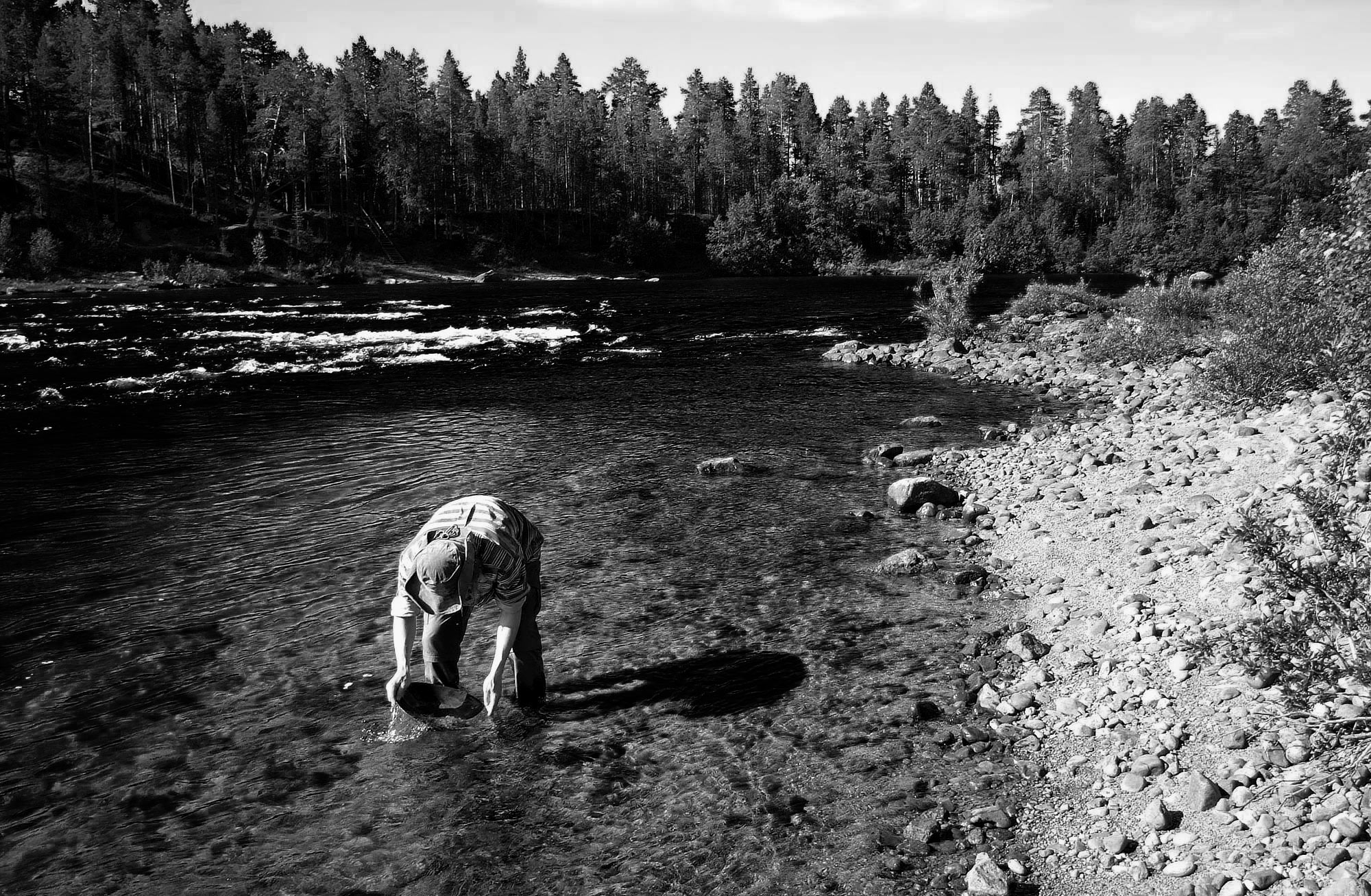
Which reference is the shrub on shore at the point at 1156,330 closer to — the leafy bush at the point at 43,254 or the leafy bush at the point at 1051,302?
the leafy bush at the point at 1051,302

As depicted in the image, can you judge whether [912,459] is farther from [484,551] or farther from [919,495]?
[484,551]

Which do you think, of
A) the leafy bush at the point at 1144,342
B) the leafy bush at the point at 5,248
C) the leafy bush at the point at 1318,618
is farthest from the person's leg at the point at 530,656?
the leafy bush at the point at 5,248

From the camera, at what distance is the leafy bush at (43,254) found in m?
72.1

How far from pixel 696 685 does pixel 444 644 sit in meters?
3.04

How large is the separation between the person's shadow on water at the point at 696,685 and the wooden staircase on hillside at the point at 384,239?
318 feet

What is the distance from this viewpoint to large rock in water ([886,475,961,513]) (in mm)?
14805

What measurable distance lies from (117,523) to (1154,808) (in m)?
15.5

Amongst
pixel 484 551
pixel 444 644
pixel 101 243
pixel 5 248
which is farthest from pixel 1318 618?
pixel 101 243

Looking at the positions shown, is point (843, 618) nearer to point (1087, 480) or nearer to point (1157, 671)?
point (1157, 671)

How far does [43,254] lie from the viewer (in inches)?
2842

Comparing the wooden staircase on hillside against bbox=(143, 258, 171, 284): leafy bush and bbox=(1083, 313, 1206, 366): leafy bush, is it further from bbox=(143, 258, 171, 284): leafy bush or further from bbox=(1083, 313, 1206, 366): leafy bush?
bbox=(1083, 313, 1206, 366): leafy bush

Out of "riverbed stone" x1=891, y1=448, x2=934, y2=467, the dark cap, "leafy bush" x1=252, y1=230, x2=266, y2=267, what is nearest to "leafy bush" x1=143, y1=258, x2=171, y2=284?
"leafy bush" x1=252, y1=230, x2=266, y2=267

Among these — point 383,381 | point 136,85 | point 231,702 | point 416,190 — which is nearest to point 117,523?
point 231,702

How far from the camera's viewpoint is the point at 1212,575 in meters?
9.59
